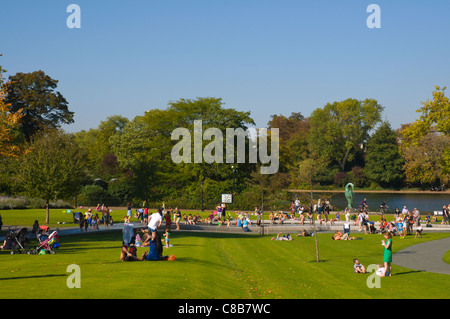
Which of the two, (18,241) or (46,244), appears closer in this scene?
(46,244)

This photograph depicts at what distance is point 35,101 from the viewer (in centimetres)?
8000

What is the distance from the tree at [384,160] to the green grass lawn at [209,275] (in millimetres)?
75386

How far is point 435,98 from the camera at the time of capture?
5103cm

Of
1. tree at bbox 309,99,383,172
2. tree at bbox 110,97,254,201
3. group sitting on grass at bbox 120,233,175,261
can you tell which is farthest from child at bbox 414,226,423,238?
tree at bbox 309,99,383,172

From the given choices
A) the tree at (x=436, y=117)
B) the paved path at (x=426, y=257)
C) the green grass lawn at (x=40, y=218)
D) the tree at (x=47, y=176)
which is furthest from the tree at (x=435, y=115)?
the tree at (x=47, y=176)

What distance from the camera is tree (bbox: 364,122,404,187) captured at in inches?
3936

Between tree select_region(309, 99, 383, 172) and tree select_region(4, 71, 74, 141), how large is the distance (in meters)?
57.0

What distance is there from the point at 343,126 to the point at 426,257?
3629 inches

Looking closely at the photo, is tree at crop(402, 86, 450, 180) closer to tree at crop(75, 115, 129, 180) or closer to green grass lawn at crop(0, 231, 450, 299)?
green grass lawn at crop(0, 231, 450, 299)

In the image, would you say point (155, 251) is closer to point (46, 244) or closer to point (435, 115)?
point (46, 244)

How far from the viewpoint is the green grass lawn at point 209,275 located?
1409cm

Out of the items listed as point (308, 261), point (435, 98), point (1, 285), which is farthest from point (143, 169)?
point (1, 285)

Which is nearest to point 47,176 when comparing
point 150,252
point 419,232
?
point 150,252
